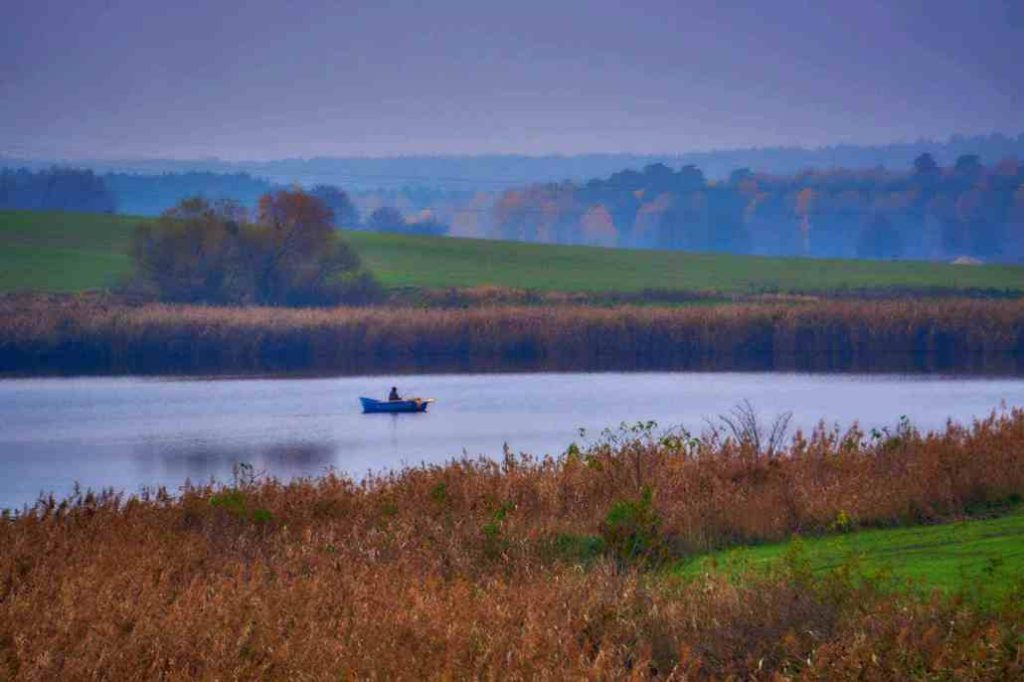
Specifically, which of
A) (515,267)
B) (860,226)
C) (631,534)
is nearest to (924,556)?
(631,534)

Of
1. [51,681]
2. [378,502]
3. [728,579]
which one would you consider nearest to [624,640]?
[728,579]

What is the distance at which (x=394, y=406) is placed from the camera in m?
40.2

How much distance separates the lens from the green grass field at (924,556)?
11141 mm

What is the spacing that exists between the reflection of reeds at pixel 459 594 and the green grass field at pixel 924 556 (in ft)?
2.08

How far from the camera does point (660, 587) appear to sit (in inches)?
433

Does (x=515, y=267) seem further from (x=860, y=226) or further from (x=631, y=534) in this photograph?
(x=860, y=226)

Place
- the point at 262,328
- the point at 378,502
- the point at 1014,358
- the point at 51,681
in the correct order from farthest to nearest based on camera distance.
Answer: the point at 262,328, the point at 1014,358, the point at 378,502, the point at 51,681

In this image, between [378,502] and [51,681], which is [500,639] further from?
[378,502]

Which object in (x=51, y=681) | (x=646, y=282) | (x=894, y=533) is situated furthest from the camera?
(x=646, y=282)

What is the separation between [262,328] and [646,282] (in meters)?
33.5

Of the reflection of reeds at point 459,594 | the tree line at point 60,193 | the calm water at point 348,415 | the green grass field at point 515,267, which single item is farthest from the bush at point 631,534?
the tree line at point 60,193

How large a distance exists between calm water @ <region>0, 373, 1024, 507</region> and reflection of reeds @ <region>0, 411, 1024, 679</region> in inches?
421

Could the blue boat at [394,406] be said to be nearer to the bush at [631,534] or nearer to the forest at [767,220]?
the bush at [631,534]

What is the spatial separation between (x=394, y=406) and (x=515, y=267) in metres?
53.9
